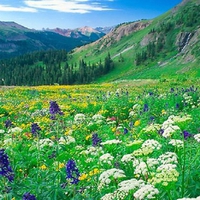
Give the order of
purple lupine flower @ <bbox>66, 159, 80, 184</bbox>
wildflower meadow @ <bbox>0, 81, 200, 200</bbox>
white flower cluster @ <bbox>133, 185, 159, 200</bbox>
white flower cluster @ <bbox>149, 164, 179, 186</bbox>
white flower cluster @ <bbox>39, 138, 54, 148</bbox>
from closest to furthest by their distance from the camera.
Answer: white flower cluster @ <bbox>133, 185, 159, 200</bbox>
white flower cluster @ <bbox>149, 164, 179, 186</bbox>
wildflower meadow @ <bbox>0, 81, 200, 200</bbox>
purple lupine flower @ <bbox>66, 159, 80, 184</bbox>
white flower cluster @ <bbox>39, 138, 54, 148</bbox>

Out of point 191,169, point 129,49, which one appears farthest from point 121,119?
point 129,49

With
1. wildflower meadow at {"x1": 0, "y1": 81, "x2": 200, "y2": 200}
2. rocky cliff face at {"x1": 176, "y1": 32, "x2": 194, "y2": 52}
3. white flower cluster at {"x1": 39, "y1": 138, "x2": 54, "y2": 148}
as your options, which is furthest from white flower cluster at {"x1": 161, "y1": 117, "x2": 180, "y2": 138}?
rocky cliff face at {"x1": 176, "y1": 32, "x2": 194, "y2": 52}

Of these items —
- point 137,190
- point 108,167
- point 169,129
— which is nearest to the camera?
point 137,190

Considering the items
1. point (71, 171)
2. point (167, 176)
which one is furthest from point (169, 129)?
point (71, 171)

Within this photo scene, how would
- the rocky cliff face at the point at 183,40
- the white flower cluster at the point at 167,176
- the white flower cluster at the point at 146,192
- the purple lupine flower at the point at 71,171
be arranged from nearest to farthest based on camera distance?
1. the white flower cluster at the point at 146,192
2. the white flower cluster at the point at 167,176
3. the purple lupine flower at the point at 71,171
4. the rocky cliff face at the point at 183,40

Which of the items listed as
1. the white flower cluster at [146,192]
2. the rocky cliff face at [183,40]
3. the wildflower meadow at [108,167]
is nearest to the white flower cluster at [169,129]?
the wildflower meadow at [108,167]

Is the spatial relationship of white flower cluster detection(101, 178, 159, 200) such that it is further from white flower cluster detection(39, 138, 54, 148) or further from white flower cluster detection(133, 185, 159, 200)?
white flower cluster detection(39, 138, 54, 148)

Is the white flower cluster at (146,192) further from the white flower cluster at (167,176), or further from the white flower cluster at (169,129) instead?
the white flower cluster at (169,129)

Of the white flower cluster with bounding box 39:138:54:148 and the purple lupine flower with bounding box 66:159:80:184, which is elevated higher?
the purple lupine flower with bounding box 66:159:80:184

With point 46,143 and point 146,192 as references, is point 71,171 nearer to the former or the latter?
point 146,192

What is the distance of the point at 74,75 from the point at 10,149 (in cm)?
16413

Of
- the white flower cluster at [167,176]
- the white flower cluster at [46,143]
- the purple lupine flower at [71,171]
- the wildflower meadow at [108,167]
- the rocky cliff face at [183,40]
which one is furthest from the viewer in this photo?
the rocky cliff face at [183,40]

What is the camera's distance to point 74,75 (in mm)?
170875

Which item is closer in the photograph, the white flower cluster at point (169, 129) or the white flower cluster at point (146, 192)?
the white flower cluster at point (146, 192)
